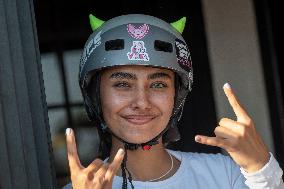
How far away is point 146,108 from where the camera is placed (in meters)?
1.90

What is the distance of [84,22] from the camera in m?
4.11

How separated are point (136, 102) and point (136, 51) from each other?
0.23 metres

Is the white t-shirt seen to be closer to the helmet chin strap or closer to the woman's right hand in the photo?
the helmet chin strap

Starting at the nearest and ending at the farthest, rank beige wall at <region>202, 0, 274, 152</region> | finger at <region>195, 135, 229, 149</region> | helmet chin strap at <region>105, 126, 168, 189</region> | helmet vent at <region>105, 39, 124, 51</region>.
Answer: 1. finger at <region>195, 135, 229, 149</region>
2. helmet chin strap at <region>105, 126, 168, 189</region>
3. helmet vent at <region>105, 39, 124, 51</region>
4. beige wall at <region>202, 0, 274, 152</region>

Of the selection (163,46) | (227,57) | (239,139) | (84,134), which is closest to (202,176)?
(239,139)

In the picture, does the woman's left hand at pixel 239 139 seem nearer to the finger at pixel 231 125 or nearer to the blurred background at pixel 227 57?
the finger at pixel 231 125

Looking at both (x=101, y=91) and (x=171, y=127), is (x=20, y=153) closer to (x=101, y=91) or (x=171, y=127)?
(x=101, y=91)

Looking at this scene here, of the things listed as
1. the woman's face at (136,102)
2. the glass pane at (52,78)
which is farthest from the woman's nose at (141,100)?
the glass pane at (52,78)

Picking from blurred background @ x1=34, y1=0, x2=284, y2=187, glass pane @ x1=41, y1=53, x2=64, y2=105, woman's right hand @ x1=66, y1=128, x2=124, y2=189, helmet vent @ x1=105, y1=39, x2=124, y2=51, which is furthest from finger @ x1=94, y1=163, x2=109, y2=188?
glass pane @ x1=41, y1=53, x2=64, y2=105

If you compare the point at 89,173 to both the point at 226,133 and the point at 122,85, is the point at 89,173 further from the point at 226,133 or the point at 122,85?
the point at 122,85

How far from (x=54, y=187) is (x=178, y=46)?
3.10 ft

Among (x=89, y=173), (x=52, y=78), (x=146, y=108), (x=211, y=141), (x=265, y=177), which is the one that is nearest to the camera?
(x=89, y=173)

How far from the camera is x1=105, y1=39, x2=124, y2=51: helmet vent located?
209 centimetres

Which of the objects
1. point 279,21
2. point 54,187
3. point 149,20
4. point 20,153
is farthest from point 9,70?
point 279,21
